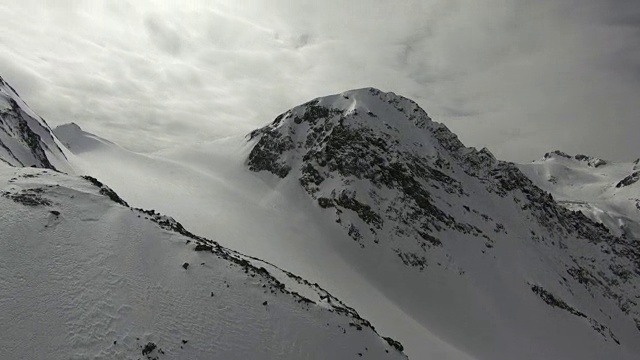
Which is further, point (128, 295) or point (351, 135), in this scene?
point (351, 135)

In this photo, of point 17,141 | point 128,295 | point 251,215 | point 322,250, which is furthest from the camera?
point 251,215

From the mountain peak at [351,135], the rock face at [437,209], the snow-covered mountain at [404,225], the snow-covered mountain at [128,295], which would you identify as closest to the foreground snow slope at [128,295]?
the snow-covered mountain at [128,295]

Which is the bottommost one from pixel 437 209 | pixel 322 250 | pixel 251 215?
pixel 322 250

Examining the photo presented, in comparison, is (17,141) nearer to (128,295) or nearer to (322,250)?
(128,295)

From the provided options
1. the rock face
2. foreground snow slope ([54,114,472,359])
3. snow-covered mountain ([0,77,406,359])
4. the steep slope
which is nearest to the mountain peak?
the rock face

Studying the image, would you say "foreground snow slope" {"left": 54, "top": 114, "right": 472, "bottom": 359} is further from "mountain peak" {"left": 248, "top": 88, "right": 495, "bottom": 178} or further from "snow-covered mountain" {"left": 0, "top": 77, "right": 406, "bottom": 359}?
"snow-covered mountain" {"left": 0, "top": 77, "right": 406, "bottom": 359}

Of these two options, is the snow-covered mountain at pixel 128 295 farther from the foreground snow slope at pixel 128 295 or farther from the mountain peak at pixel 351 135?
the mountain peak at pixel 351 135

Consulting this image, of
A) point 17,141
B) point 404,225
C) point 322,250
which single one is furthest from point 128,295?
point 404,225

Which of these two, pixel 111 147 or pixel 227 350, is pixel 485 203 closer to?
pixel 227 350
